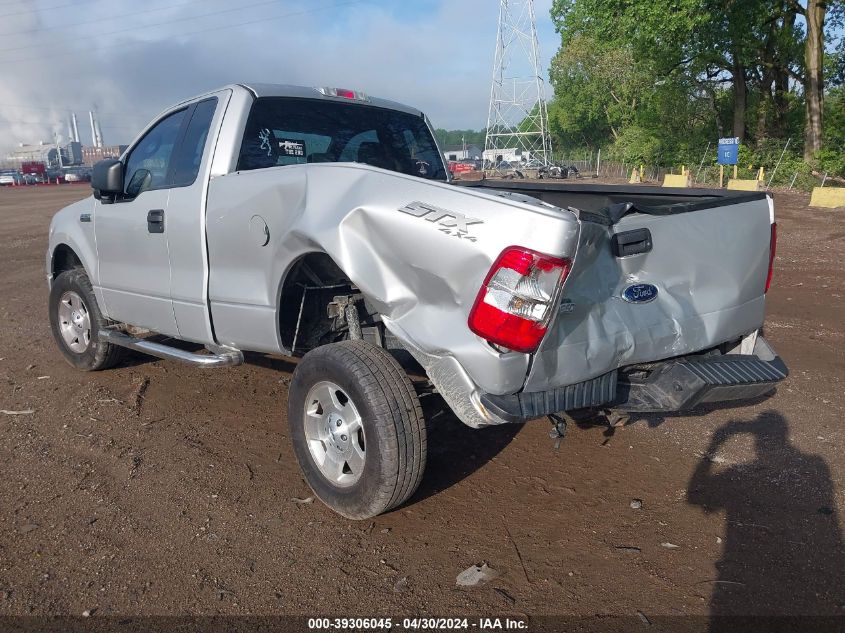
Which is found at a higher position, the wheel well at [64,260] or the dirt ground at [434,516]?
the wheel well at [64,260]

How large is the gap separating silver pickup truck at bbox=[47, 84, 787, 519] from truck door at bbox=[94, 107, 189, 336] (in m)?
0.03

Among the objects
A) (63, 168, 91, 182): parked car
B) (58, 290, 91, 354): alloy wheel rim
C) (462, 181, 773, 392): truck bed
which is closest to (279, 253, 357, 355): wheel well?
(462, 181, 773, 392): truck bed

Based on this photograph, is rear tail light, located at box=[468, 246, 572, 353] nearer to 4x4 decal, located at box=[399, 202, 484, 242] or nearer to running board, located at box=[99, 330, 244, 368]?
4x4 decal, located at box=[399, 202, 484, 242]

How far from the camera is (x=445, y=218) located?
2781 mm

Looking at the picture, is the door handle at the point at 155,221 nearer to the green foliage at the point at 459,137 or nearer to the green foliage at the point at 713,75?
the green foliage at the point at 713,75

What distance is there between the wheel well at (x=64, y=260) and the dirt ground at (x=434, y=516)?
1125 mm

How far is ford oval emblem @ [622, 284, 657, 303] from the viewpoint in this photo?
9.96 ft

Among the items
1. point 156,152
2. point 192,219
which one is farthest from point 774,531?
point 156,152

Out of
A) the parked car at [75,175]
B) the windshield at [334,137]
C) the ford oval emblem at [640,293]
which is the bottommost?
the parked car at [75,175]

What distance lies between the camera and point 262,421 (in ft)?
15.2

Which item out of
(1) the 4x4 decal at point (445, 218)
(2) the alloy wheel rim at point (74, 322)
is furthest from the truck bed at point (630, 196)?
(2) the alloy wheel rim at point (74, 322)

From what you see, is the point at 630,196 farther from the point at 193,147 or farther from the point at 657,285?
the point at 193,147

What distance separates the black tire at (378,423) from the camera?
301 cm

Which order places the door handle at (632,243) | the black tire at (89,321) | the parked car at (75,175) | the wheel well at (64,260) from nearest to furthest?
the door handle at (632,243), the black tire at (89,321), the wheel well at (64,260), the parked car at (75,175)
